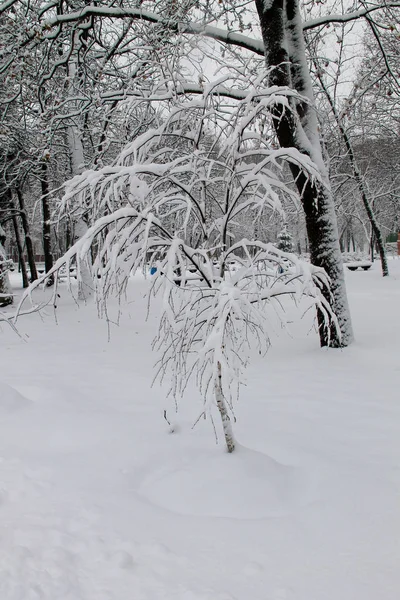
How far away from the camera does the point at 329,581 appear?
2133mm

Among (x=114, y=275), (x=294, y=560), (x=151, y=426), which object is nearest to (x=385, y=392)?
(x=151, y=426)

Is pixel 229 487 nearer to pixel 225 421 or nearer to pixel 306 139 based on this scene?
pixel 225 421

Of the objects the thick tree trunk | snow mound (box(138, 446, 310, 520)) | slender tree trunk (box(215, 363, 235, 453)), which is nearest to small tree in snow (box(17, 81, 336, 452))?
slender tree trunk (box(215, 363, 235, 453))

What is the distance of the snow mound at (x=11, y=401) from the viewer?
460 centimetres

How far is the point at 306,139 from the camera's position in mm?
6543

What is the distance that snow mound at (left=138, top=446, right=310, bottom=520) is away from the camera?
112 inches

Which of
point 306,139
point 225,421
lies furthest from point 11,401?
point 306,139

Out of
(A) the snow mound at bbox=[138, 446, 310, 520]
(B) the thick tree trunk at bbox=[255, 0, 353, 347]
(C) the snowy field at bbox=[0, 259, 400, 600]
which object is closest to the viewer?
(C) the snowy field at bbox=[0, 259, 400, 600]

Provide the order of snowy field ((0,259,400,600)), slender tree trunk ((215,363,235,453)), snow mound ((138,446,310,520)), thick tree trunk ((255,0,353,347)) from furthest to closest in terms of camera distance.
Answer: thick tree trunk ((255,0,353,347)) → slender tree trunk ((215,363,235,453)) → snow mound ((138,446,310,520)) → snowy field ((0,259,400,600))

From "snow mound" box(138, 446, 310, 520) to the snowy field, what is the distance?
12 millimetres

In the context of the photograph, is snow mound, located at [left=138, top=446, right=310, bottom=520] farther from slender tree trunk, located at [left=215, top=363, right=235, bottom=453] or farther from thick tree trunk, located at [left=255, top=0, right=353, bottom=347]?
thick tree trunk, located at [left=255, top=0, right=353, bottom=347]

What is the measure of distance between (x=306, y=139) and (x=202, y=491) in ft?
17.5

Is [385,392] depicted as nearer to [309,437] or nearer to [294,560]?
[309,437]

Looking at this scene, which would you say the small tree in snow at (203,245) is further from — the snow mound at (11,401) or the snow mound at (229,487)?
the snow mound at (11,401)
